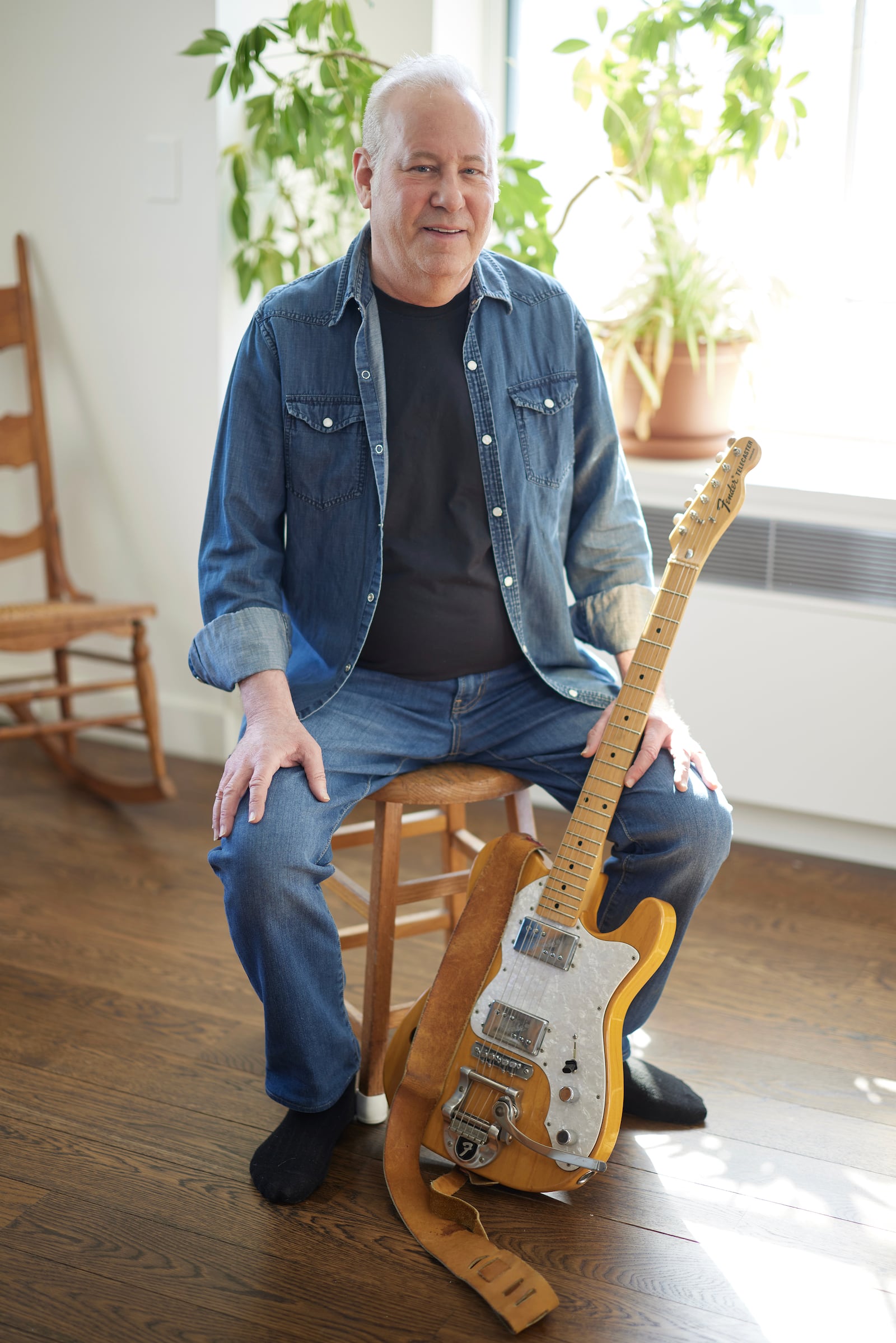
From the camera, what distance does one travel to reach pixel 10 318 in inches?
109

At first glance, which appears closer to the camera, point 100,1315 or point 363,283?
point 100,1315

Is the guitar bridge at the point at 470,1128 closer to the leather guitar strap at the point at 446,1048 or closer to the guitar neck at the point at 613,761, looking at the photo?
the leather guitar strap at the point at 446,1048

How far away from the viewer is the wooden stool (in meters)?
1.65

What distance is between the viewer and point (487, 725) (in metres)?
1.72

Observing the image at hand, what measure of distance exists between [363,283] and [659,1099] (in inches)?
45.7

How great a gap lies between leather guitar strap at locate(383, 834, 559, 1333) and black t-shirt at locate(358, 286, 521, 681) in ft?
0.98

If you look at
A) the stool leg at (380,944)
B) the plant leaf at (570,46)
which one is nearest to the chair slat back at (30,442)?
the plant leaf at (570,46)

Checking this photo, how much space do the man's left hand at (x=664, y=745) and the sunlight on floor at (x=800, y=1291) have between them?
1.78ft

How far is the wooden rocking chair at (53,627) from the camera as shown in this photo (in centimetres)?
254

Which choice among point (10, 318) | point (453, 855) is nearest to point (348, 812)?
point (453, 855)

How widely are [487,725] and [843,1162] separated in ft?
2.40

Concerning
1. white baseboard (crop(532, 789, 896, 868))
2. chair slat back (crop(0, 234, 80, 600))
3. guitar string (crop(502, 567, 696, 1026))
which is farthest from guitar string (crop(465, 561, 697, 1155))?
chair slat back (crop(0, 234, 80, 600))

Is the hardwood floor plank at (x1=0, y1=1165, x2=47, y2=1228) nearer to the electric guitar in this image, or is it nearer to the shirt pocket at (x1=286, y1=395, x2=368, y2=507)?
the electric guitar

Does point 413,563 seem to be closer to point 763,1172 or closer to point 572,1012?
point 572,1012
